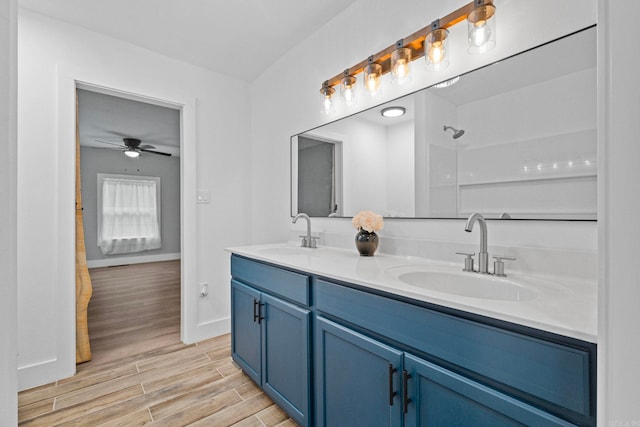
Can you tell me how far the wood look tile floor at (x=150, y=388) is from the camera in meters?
1.59

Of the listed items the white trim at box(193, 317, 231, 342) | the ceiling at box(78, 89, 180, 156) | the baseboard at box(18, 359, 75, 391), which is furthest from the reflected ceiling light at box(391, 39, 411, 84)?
the baseboard at box(18, 359, 75, 391)

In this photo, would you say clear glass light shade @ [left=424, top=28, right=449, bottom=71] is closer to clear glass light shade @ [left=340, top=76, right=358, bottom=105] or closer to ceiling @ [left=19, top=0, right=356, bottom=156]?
clear glass light shade @ [left=340, top=76, right=358, bottom=105]

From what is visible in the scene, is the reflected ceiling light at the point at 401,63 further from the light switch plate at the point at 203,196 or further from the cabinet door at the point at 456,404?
the light switch plate at the point at 203,196

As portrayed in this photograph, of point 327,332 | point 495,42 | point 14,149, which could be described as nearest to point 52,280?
point 327,332

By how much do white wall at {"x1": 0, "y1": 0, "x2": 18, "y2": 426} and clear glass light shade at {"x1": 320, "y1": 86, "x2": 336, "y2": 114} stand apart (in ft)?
5.94

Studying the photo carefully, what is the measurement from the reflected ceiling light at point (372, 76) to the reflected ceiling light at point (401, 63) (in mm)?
117

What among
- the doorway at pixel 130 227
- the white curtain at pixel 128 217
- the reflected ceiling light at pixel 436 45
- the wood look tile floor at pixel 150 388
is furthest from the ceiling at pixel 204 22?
the white curtain at pixel 128 217

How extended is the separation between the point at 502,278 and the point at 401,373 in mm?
526

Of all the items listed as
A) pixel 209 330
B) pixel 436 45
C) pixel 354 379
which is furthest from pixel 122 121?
pixel 354 379

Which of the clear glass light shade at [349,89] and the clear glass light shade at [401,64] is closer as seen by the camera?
the clear glass light shade at [401,64]

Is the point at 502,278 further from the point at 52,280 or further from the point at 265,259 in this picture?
the point at 52,280

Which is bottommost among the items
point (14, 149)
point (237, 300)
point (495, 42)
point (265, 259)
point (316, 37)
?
point (237, 300)

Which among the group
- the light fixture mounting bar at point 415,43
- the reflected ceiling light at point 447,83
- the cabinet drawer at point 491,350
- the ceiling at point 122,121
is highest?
the ceiling at point 122,121

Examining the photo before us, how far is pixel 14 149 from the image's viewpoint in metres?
0.34
